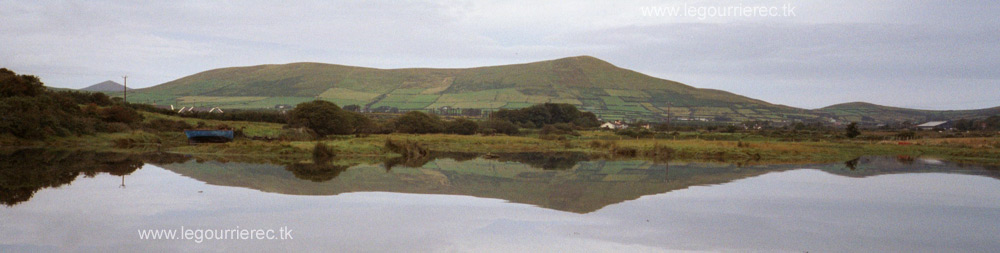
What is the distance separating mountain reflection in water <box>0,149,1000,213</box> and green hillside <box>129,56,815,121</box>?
94.2m

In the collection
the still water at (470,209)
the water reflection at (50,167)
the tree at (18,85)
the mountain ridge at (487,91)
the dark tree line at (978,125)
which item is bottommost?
the still water at (470,209)

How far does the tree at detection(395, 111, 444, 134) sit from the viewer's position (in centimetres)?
5382

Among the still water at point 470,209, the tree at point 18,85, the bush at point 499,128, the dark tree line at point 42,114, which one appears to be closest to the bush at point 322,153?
the still water at point 470,209

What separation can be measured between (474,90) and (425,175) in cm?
13275

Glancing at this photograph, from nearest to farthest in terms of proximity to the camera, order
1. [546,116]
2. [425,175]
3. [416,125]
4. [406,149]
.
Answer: [425,175]
[406,149]
[416,125]
[546,116]

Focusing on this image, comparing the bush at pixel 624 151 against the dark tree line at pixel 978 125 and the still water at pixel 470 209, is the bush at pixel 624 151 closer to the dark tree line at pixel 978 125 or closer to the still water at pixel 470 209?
the still water at pixel 470 209

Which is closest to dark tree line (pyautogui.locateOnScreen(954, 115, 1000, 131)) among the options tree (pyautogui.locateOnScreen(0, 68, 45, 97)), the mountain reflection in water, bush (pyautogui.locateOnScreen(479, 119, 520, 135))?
bush (pyautogui.locateOnScreen(479, 119, 520, 135))

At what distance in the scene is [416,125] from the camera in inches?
2156

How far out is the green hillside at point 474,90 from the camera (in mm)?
135375

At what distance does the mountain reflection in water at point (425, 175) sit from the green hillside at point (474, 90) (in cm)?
9422

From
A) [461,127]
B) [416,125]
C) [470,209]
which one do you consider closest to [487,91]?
[461,127]

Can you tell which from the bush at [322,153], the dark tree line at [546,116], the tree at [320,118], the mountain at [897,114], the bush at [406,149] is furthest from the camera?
the mountain at [897,114]

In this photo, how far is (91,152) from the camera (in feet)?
93.4

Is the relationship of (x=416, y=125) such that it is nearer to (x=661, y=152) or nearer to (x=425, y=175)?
(x=661, y=152)
